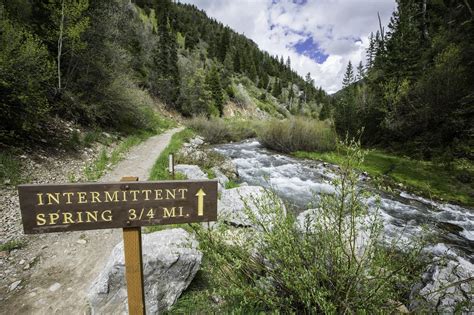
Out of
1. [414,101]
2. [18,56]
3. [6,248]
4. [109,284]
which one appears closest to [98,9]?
[18,56]

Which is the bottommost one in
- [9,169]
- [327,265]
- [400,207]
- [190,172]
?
[400,207]

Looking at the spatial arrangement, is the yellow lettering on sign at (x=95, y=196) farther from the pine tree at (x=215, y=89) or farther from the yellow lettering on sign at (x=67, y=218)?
the pine tree at (x=215, y=89)

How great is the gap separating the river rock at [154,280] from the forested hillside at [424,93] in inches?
365

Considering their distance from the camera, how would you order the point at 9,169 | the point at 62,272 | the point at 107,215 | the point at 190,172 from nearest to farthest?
1. the point at 107,215
2. the point at 62,272
3. the point at 9,169
4. the point at 190,172

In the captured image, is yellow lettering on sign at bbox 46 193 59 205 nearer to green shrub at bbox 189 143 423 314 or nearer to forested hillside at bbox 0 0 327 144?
green shrub at bbox 189 143 423 314

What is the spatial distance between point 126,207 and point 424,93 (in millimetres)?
20812

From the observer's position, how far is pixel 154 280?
310 centimetres

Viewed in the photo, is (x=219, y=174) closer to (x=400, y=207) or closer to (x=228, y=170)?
(x=228, y=170)

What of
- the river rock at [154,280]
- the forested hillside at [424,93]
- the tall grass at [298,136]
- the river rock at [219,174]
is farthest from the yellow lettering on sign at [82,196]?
the tall grass at [298,136]

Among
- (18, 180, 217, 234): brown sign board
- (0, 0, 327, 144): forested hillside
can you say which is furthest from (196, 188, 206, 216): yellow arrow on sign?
(0, 0, 327, 144): forested hillside

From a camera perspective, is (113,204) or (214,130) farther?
(214,130)

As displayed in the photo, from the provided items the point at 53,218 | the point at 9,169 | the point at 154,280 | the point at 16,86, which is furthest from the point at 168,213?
the point at 16,86

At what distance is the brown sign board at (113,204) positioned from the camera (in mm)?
1977

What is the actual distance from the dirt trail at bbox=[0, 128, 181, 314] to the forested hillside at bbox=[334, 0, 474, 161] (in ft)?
32.4
